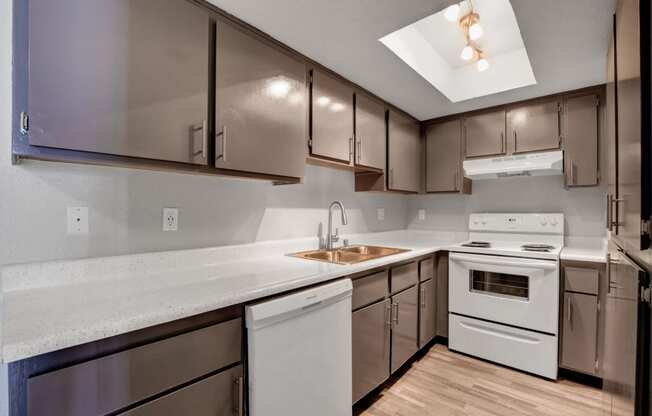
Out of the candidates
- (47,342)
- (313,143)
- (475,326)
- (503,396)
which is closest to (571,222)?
(475,326)

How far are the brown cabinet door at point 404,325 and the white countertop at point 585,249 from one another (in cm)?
110

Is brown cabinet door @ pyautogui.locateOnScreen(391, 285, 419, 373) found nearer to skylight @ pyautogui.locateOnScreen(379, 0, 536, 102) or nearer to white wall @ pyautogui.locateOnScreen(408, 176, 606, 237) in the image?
white wall @ pyautogui.locateOnScreen(408, 176, 606, 237)

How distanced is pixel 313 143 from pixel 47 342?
147cm

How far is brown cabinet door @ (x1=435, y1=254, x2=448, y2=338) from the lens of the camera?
102 inches

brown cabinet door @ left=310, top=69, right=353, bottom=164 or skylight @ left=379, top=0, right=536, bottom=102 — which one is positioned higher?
skylight @ left=379, top=0, right=536, bottom=102

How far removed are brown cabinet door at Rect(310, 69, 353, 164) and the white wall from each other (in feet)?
5.24

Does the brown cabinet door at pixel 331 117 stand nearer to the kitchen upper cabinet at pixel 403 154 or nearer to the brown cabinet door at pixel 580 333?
the kitchen upper cabinet at pixel 403 154

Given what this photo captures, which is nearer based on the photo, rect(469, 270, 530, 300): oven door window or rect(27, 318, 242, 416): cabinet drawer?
rect(27, 318, 242, 416): cabinet drawer

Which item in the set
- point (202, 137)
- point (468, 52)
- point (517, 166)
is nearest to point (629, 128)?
point (468, 52)

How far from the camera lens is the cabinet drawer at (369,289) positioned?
5.50 ft

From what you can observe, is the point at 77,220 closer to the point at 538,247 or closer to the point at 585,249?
the point at 538,247

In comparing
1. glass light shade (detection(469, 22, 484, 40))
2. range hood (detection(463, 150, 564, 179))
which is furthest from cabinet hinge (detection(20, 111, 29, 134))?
range hood (detection(463, 150, 564, 179))

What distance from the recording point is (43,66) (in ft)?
3.01

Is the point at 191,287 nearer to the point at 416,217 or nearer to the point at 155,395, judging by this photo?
the point at 155,395
